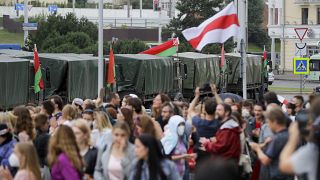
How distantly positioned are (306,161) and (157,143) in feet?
9.24

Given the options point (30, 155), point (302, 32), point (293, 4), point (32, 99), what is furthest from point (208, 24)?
point (293, 4)

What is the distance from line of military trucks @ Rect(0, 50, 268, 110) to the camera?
31.5 meters

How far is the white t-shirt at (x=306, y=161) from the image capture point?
8125mm

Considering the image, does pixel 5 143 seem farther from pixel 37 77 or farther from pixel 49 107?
pixel 37 77

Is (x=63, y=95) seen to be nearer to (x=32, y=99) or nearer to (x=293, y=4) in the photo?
(x=32, y=99)

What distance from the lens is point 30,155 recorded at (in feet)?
36.9

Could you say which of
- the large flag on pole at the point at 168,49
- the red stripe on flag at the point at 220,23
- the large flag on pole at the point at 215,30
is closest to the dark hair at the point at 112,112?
the large flag on pole at the point at 215,30

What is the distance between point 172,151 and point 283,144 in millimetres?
2889

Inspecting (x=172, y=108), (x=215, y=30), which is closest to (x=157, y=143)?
(x=172, y=108)

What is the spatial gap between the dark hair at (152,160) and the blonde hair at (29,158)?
3.95ft

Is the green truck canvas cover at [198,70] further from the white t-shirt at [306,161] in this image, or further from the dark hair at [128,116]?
the white t-shirt at [306,161]

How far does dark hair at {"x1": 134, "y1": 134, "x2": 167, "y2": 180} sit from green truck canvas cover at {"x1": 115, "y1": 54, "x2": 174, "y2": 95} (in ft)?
85.9

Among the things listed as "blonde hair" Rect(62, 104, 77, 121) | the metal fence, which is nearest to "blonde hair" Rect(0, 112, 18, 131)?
"blonde hair" Rect(62, 104, 77, 121)

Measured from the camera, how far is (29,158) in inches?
444
